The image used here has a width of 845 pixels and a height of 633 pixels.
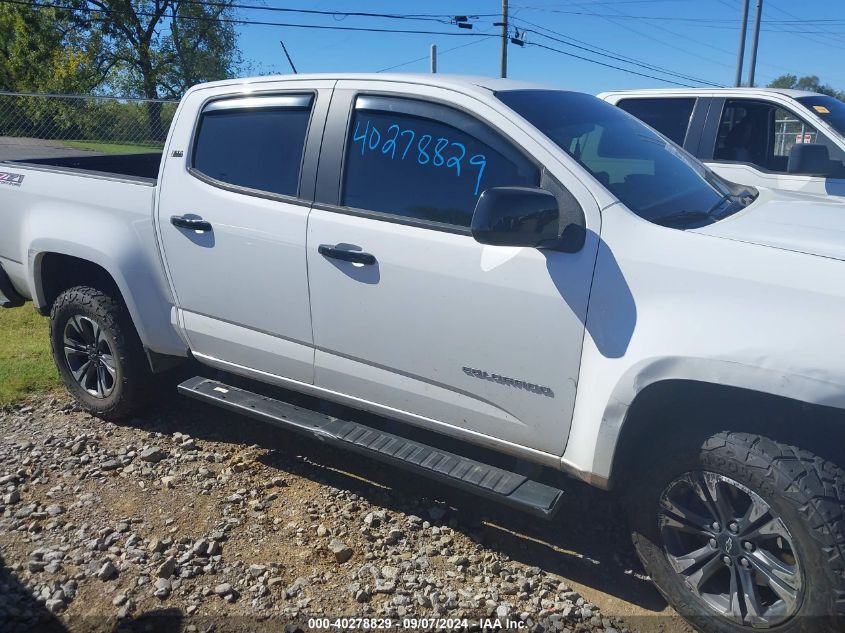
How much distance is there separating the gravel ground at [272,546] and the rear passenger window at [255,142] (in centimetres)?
158

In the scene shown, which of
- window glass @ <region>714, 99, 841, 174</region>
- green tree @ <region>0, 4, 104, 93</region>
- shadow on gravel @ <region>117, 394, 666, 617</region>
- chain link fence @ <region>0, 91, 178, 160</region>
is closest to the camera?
shadow on gravel @ <region>117, 394, 666, 617</region>

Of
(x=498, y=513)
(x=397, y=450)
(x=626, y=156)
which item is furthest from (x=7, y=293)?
(x=626, y=156)

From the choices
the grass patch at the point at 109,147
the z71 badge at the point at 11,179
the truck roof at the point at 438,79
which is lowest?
the grass patch at the point at 109,147

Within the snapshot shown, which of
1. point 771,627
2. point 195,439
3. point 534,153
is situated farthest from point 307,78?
point 771,627

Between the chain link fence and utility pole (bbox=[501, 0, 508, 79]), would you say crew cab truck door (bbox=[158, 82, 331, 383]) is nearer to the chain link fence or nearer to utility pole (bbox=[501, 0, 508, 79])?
the chain link fence

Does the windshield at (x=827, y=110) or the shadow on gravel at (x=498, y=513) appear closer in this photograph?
the shadow on gravel at (x=498, y=513)

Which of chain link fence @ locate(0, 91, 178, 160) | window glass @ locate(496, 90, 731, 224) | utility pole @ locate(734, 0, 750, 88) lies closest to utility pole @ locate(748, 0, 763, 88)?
utility pole @ locate(734, 0, 750, 88)

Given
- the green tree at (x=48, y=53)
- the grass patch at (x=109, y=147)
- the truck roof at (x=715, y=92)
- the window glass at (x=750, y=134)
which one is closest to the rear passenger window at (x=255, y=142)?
the truck roof at (x=715, y=92)

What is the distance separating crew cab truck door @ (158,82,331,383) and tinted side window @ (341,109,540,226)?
10.3 inches

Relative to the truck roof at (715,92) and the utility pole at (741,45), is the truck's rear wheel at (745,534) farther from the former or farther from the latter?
the utility pole at (741,45)

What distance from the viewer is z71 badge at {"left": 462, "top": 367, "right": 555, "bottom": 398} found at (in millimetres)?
2935

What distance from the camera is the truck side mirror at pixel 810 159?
593 centimetres

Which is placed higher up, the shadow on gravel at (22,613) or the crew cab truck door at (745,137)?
the crew cab truck door at (745,137)

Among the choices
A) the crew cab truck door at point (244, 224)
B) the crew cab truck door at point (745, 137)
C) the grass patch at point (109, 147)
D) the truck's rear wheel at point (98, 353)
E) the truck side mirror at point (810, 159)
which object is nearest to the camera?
the crew cab truck door at point (244, 224)
